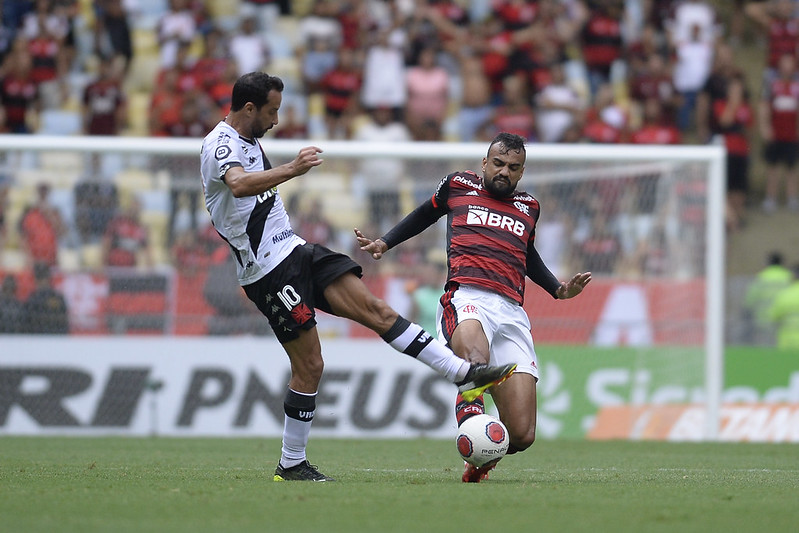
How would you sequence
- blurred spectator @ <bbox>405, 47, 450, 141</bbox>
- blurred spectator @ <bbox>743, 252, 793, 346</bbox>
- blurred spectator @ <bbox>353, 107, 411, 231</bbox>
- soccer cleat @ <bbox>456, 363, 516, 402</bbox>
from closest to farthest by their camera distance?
soccer cleat @ <bbox>456, 363, 516, 402</bbox>
blurred spectator @ <bbox>353, 107, 411, 231</bbox>
blurred spectator @ <bbox>743, 252, 793, 346</bbox>
blurred spectator @ <bbox>405, 47, 450, 141</bbox>

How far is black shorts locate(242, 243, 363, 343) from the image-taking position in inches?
307

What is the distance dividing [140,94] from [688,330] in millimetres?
9190

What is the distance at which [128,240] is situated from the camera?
15.0m

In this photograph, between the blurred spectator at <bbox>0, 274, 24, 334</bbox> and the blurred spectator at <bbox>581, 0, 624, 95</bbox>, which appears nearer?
the blurred spectator at <bbox>0, 274, 24, 334</bbox>

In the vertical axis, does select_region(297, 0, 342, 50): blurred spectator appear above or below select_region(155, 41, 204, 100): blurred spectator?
above

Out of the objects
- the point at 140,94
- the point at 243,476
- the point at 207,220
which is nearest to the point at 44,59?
the point at 140,94

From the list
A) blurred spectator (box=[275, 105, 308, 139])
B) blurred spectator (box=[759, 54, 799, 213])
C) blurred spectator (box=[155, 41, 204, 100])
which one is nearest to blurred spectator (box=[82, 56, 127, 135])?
blurred spectator (box=[155, 41, 204, 100])

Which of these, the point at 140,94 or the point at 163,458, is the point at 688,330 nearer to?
the point at 163,458

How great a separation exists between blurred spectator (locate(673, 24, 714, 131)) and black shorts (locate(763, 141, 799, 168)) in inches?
53.3

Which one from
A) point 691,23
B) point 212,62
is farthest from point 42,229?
point 691,23

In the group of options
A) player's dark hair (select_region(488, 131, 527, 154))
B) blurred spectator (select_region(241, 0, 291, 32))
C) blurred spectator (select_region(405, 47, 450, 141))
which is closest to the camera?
player's dark hair (select_region(488, 131, 527, 154))

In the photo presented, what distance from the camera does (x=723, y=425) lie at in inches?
612

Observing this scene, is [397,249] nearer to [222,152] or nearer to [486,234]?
[486,234]

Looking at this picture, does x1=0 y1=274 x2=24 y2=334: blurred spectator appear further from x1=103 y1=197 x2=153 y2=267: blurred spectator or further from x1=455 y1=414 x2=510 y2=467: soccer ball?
x1=455 y1=414 x2=510 y2=467: soccer ball
